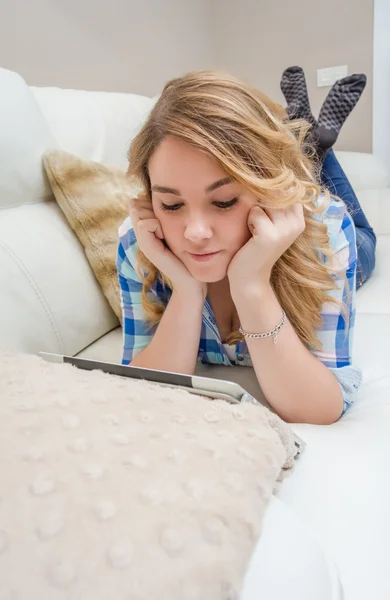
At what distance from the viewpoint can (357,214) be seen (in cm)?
155

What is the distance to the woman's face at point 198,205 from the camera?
2.09 ft

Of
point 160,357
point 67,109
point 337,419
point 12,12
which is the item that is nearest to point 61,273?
point 160,357

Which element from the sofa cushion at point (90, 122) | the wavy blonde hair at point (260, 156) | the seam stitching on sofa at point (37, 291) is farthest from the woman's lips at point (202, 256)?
the sofa cushion at point (90, 122)

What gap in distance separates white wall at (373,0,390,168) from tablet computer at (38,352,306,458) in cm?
231

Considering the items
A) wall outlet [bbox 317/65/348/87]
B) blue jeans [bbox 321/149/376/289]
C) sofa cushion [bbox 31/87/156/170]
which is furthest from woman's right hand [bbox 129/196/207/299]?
wall outlet [bbox 317/65/348/87]

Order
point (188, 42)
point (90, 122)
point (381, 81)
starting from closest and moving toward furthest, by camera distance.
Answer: point (90, 122) < point (381, 81) < point (188, 42)

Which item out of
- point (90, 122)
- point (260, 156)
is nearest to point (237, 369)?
point (260, 156)

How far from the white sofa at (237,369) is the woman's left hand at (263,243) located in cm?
23

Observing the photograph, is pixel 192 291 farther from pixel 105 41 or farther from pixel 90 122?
pixel 105 41

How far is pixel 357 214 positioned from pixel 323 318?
35.0 inches

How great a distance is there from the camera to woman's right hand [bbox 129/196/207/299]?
0.78 metres

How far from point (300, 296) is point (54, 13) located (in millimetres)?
1441

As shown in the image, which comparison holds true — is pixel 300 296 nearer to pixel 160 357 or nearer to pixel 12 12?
pixel 160 357

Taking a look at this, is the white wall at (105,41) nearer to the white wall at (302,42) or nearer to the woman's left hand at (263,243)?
the white wall at (302,42)
